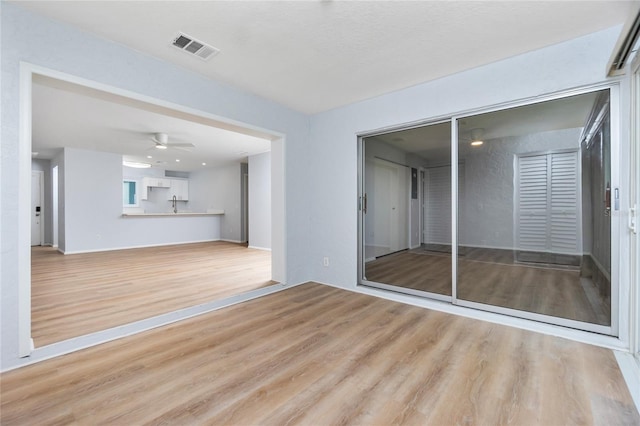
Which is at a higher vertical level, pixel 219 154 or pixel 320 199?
pixel 219 154

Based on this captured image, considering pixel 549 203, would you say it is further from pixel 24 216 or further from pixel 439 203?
pixel 24 216

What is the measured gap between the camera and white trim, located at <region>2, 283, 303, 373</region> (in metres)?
2.02

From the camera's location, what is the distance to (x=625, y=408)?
149 centimetres

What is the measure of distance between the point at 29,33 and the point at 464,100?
370 cm

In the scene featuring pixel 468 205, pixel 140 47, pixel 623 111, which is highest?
pixel 140 47

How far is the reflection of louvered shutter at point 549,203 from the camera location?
265 cm

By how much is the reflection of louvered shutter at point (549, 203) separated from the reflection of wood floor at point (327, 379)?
996 millimetres

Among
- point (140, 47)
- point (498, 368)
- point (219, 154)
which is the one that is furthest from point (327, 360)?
point (219, 154)

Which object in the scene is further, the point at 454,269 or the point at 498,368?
the point at 454,269

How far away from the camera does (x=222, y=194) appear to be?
9.70m

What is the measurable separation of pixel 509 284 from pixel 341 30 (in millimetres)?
3181

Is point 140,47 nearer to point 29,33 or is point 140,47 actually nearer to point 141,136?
point 29,33

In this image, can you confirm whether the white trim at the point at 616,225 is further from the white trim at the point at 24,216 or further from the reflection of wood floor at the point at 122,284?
the white trim at the point at 24,216

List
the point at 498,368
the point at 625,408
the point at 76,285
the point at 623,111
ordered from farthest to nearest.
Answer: the point at 76,285 → the point at 623,111 → the point at 498,368 → the point at 625,408
